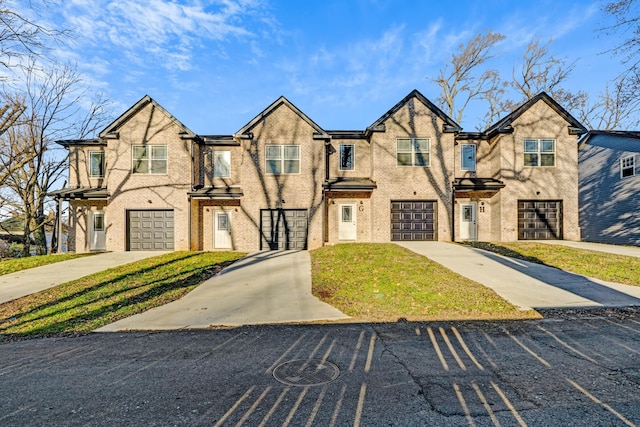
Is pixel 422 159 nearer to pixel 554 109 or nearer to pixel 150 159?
pixel 554 109

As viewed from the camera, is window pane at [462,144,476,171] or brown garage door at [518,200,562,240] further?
window pane at [462,144,476,171]

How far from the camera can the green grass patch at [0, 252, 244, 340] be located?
240 inches

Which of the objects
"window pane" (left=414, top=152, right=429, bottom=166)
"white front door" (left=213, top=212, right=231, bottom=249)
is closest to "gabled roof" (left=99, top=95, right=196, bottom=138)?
"white front door" (left=213, top=212, right=231, bottom=249)

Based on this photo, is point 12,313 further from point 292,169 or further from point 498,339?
point 292,169

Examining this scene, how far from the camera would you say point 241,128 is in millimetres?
16109

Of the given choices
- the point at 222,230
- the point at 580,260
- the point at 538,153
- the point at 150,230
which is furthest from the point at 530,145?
the point at 150,230

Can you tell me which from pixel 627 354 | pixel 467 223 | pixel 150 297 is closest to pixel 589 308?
pixel 627 354

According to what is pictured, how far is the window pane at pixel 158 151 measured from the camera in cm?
1647

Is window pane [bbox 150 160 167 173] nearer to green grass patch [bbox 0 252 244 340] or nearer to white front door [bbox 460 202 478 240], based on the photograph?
green grass patch [bbox 0 252 244 340]

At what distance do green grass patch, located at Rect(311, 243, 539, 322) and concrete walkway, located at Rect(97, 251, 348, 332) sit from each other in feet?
1.72

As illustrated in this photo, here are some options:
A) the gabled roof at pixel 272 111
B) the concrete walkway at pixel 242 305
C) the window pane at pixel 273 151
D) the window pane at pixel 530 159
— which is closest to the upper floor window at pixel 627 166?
the window pane at pixel 530 159

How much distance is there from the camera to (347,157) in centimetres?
1805

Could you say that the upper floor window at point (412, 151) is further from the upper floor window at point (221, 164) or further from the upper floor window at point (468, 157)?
the upper floor window at point (221, 164)

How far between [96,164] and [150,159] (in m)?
3.94
